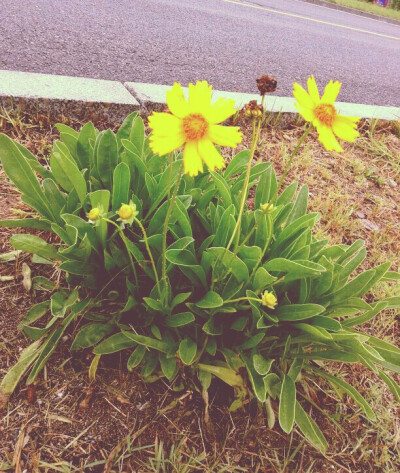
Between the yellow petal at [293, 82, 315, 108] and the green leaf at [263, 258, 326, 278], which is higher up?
the yellow petal at [293, 82, 315, 108]

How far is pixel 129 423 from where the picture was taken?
1.25m

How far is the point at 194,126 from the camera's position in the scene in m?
0.90

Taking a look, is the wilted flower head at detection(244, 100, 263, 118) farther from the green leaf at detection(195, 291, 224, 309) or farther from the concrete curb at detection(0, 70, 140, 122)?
the concrete curb at detection(0, 70, 140, 122)

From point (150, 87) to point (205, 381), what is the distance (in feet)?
5.31

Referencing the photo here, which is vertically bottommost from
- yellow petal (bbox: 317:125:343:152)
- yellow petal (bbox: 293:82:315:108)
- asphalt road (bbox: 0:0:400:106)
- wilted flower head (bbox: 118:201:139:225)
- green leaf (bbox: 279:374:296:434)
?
green leaf (bbox: 279:374:296:434)

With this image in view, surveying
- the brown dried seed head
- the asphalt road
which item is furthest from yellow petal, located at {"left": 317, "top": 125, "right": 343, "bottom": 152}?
the asphalt road

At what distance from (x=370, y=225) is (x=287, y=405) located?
1276 mm

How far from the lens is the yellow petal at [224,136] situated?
0.92 metres

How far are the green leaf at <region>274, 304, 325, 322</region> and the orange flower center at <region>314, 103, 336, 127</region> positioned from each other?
1.62ft

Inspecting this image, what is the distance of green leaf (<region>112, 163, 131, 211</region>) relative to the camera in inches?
51.4

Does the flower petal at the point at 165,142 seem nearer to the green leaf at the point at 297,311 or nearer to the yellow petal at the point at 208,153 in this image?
the yellow petal at the point at 208,153

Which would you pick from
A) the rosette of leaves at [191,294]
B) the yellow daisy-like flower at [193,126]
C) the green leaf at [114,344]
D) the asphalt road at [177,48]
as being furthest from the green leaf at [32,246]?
the asphalt road at [177,48]

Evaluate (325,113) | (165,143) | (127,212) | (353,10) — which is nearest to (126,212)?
(127,212)

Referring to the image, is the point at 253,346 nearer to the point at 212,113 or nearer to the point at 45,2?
the point at 212,113
